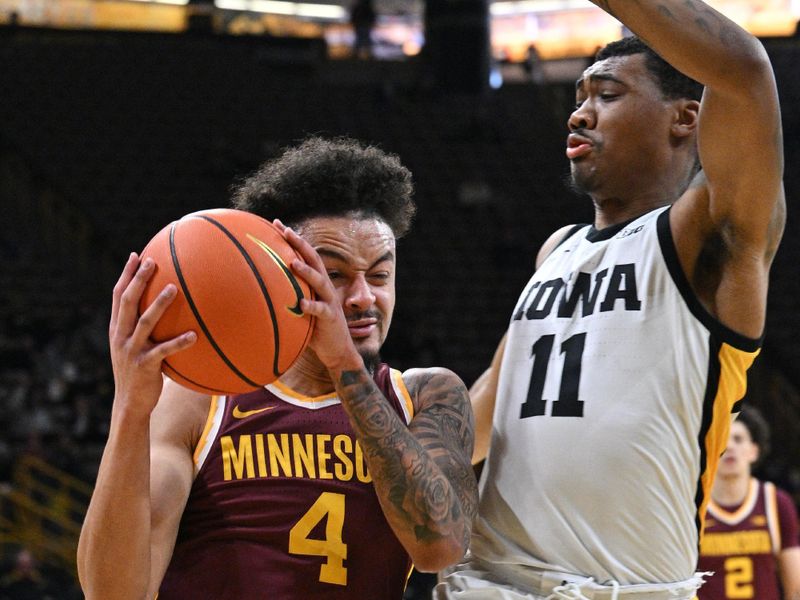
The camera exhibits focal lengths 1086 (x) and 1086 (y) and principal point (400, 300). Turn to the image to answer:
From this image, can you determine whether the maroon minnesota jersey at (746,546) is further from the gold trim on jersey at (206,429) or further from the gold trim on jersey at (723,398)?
the gold trim on jersey at (206,429)

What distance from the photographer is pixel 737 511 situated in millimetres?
4961

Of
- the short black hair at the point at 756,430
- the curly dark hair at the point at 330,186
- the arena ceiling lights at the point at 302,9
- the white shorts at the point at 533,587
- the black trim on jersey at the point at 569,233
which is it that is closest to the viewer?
the white shorts at the point at 533,587

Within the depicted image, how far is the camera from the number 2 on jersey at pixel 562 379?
8.39 ft

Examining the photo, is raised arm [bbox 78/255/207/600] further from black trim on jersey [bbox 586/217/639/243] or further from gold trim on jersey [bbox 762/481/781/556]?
gold trim on jersey [bbox 762/481/781/556]

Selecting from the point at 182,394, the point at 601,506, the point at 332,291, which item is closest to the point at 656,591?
the point at 601,506

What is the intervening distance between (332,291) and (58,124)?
47.8 ft

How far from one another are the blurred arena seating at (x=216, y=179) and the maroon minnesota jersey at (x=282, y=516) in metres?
7.75

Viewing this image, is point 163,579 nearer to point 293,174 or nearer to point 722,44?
point 293,174

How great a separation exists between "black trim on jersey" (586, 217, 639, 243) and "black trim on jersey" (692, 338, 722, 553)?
1.34 feet

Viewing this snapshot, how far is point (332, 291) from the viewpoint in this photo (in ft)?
7.16

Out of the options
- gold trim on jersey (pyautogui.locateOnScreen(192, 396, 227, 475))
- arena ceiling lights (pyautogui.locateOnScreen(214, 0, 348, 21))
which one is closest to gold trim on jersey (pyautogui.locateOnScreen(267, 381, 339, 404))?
gold trim on jersey (pyautogui.locateOnScreen(192, 396, 227, 475))

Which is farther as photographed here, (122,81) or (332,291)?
(122,81)

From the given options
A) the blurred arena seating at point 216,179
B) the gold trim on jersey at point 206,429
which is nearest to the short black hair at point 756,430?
the gold trim on jersey at point 206,429

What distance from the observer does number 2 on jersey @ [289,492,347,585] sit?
2.46 m
